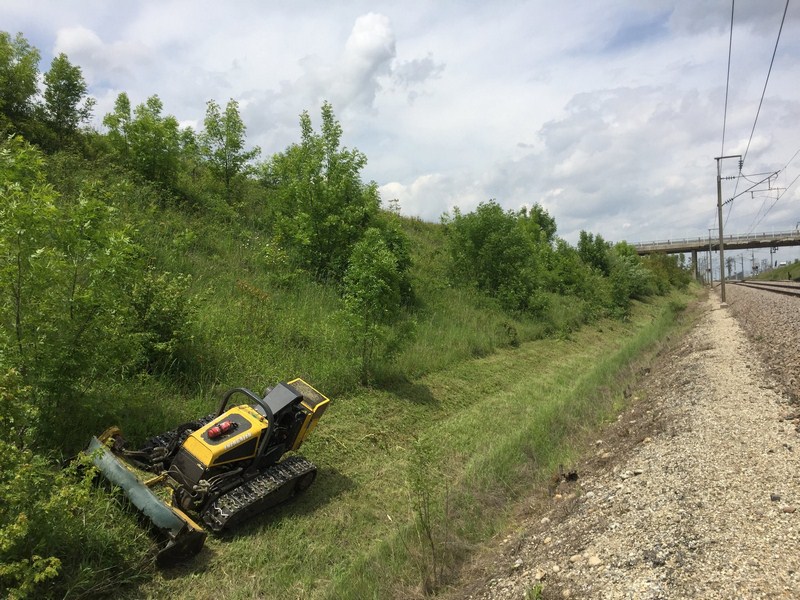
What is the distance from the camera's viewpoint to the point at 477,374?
1398cm

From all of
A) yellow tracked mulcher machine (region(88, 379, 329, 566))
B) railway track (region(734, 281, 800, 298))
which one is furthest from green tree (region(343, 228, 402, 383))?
railway track (region(734, 281, 800, 298))

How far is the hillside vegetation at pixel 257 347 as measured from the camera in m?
5.12

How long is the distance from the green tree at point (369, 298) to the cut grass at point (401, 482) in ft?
3.62

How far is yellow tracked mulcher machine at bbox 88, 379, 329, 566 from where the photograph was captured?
507 cm

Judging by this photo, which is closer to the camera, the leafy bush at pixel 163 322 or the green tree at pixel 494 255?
the leafy bush at pixel 163 322

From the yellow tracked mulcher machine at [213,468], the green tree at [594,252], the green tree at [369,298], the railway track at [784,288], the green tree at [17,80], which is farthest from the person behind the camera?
the green tree at [594,252]

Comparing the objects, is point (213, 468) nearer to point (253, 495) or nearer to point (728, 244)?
point (253, 495)

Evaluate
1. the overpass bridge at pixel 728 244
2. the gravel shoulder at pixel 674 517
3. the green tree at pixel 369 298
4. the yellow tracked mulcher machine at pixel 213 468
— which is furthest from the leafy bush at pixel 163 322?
the overpass bridge at pixel 728 244

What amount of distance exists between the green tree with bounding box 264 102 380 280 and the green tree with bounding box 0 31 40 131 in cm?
740

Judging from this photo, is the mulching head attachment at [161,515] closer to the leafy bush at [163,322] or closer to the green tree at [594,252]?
the leafy bush at [163,322]

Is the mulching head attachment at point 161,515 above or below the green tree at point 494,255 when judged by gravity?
below

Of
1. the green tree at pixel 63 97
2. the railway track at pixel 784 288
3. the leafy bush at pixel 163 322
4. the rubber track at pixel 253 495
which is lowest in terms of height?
the railway track at pixel 784 288

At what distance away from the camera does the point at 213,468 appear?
5.76 metres

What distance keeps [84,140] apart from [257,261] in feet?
23.8
